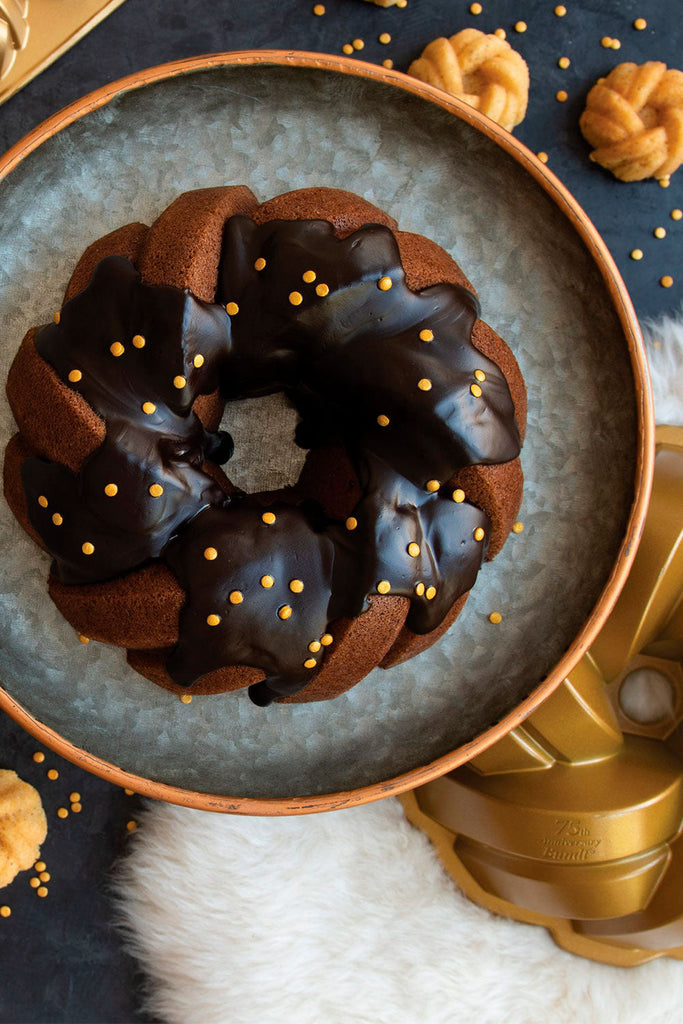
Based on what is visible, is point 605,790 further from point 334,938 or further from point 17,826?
point 17,826

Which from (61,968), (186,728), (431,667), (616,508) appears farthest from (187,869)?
(616,508)

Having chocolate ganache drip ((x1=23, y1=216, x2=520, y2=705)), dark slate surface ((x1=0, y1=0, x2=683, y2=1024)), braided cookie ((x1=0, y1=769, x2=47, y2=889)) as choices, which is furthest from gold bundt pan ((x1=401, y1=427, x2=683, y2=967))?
braided cookie ((x1=0, y1=769, x2=47, y2=889))

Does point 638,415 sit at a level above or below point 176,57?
below

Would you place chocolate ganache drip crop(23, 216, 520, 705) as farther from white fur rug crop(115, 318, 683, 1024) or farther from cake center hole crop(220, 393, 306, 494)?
white fur rug crop(115, 318, 683, 1024)

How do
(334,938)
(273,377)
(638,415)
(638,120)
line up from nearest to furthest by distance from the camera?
(273,377) → (638,415) → (638,120) → (334,938)

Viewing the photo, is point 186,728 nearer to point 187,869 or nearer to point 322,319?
point 187,869

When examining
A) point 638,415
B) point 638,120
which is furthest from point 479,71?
point 638,415

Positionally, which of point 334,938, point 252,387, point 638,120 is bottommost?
point 334,938

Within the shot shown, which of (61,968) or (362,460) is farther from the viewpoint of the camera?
(61,968)
